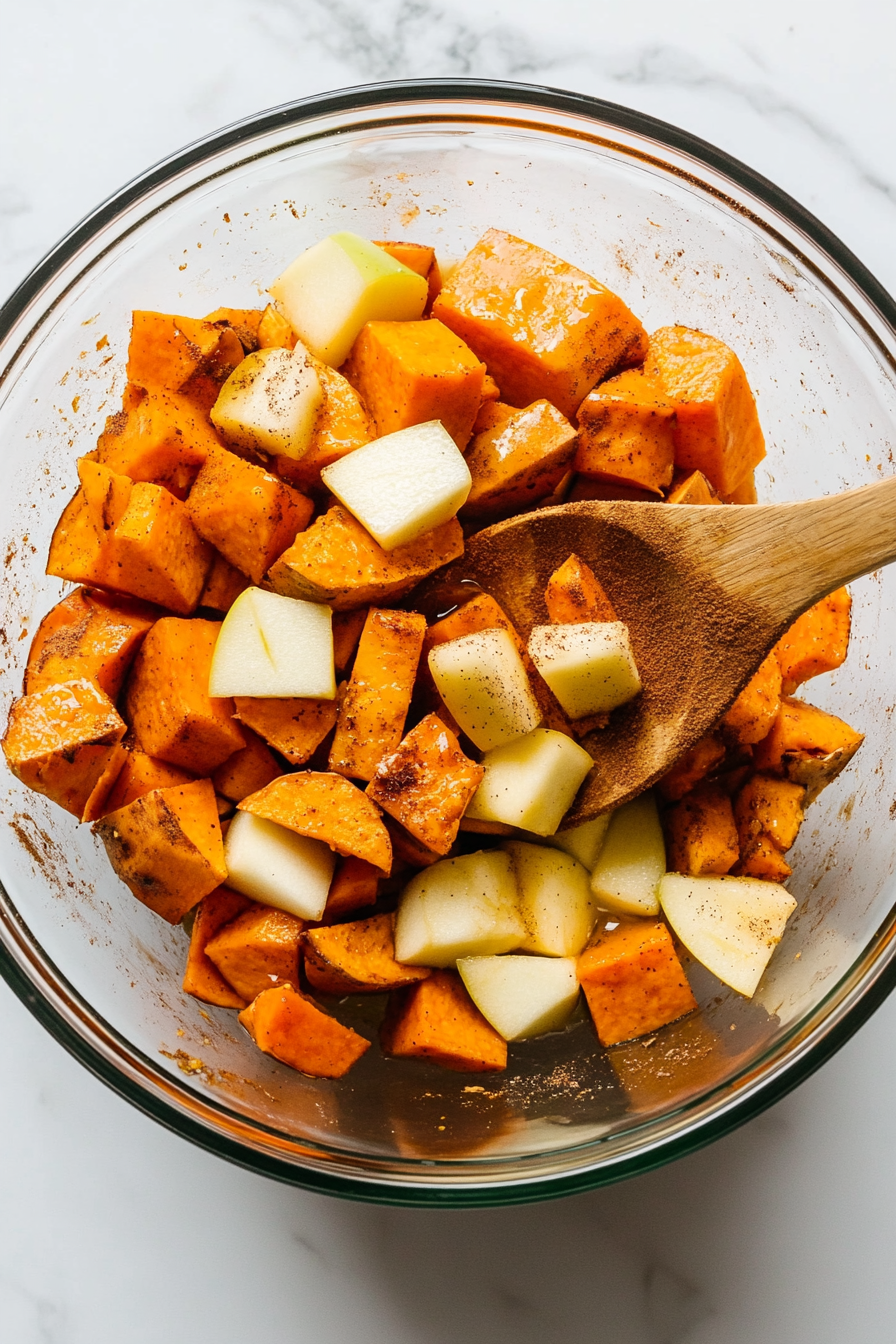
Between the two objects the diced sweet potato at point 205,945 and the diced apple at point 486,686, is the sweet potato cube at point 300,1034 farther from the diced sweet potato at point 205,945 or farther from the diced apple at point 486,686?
the diced apple at point 486,686

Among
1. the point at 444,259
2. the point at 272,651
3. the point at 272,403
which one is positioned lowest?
the point at 272,651

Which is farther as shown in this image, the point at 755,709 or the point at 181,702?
the point at 755,709

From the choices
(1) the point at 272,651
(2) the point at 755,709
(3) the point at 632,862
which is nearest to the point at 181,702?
(1) the point at 272,651

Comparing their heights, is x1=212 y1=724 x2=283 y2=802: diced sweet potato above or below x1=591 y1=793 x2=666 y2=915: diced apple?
above

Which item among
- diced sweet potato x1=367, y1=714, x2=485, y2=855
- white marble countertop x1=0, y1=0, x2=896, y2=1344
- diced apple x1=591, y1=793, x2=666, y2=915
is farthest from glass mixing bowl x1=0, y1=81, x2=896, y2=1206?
diced sweet potato x1=367, y1=714, x2=485, y2=855

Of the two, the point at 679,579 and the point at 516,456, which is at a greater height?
the point at 516,456

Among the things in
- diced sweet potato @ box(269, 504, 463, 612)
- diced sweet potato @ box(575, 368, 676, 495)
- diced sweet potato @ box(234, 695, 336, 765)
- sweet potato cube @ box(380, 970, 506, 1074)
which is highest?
diced sweet potato @ box(575, 368, 676, 495)

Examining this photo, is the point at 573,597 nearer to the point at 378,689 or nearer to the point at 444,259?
the point at 378,689

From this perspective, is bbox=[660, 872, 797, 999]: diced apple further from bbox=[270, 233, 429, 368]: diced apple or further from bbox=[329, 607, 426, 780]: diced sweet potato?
bbox=[270, 233, 429, 368]: diced apple

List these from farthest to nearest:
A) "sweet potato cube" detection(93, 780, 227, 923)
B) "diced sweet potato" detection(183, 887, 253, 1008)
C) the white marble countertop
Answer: the white marble countertop < "diced sweet potato" detection(183, 887, 253, 1008) < "sweet potato cube" detection(93, 780, 227, 923)
